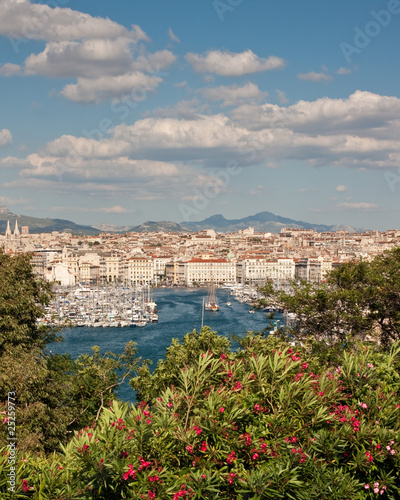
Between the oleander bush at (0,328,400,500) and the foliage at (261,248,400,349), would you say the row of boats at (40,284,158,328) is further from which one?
the oleander bush at (0,328,400,500)

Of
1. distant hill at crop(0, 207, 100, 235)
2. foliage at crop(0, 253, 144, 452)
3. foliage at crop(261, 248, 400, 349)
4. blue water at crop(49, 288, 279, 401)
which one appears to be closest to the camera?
foliage at crop(0, 253, 144, 452)

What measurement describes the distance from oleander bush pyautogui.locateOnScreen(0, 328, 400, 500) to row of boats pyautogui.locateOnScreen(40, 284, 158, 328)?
27.1 meters

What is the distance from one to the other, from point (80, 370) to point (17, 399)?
2802 millimetres

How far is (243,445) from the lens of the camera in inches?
141

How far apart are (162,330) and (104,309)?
9.40 metres

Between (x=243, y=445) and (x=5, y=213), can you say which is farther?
(x=5, y=213)

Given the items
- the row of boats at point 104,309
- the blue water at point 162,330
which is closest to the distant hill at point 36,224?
the row of boats at point 104,309

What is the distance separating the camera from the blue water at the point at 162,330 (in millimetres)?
25156

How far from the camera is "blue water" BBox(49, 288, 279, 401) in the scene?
82.5ft

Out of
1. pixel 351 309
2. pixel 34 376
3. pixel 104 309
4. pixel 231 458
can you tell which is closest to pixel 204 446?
pixel 231 458

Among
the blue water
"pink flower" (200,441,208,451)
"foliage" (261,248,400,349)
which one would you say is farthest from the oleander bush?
the blue water

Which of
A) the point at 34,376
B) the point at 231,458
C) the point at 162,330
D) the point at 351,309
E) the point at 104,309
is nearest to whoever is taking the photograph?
the point at 231,458

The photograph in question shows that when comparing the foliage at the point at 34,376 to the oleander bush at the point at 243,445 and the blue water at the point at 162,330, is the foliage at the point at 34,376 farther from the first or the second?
the blue water at the point at 162,330

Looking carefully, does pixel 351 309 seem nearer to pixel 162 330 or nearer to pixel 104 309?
pixel 162 330
